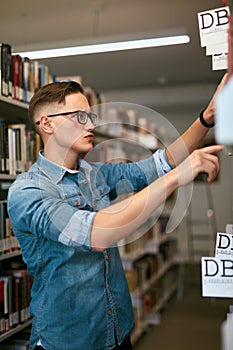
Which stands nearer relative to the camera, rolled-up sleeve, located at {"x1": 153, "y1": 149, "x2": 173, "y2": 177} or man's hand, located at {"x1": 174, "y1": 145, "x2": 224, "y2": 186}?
man's hand, located at {"x1": 174, "y1": 145, "x2": 224, "y2": 186}

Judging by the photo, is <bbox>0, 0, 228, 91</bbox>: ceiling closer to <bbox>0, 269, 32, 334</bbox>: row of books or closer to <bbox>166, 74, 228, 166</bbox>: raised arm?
<bbox>166, 74, 228, 166</bbox>: raised arm

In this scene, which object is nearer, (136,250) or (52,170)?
(52,170)

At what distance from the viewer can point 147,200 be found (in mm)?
1034

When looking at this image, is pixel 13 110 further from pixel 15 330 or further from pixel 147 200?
pixel 147 200

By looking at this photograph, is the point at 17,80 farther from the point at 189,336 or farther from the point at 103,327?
the point at 189,336

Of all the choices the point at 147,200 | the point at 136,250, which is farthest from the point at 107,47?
the point at 136,250

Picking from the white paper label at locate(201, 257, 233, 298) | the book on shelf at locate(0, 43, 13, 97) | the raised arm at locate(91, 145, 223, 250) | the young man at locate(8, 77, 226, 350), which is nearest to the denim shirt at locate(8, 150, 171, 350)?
the young man at locate(8, 77, 226, 350)

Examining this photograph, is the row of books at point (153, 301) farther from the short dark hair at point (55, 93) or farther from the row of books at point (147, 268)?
the short dark hair at point (55, 93)

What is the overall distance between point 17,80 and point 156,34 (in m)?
0.76

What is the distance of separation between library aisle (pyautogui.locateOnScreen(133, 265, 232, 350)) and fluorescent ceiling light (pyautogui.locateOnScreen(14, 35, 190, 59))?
1.47m

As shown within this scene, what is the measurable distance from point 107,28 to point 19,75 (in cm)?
142

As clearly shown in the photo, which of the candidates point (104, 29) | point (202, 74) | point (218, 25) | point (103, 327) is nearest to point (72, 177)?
point (103, 327)

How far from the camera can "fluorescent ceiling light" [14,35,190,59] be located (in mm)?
1858

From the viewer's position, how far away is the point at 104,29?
3217mm
